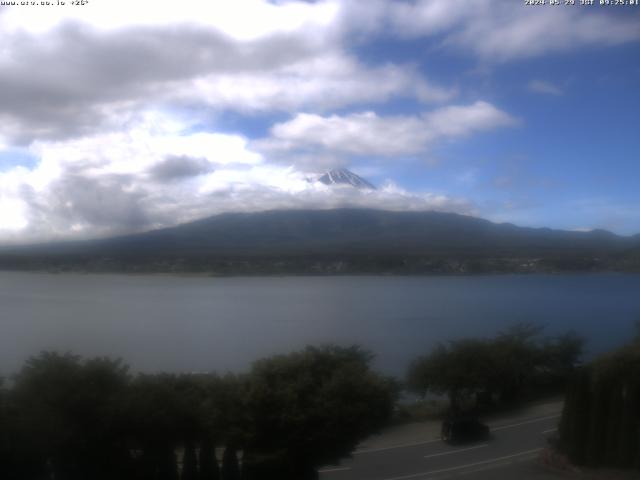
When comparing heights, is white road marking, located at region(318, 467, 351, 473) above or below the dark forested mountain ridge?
below

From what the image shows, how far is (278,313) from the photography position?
50219mm

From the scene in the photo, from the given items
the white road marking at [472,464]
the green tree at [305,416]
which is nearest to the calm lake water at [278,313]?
the green tree at [305,416]

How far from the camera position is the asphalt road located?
13562 millimetres

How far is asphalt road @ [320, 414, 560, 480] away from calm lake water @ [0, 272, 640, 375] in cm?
899

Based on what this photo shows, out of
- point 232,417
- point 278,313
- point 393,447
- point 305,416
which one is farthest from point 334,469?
point 278,313

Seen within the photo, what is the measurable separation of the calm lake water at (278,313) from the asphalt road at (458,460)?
899 centimetres

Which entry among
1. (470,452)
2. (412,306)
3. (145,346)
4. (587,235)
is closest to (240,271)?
(412,306)

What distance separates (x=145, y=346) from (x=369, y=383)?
75.8 feet

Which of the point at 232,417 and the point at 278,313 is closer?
the point at 232,417

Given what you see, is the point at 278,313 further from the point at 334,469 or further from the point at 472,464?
the point at 472,464

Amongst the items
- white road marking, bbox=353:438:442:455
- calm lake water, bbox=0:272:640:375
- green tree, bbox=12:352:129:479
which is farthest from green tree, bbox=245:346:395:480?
calm lake water, bbox=0:272:640:375

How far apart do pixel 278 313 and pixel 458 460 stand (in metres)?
35.9

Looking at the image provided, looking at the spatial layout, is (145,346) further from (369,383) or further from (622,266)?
(622,266)

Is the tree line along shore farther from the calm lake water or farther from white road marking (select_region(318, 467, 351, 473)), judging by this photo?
the calm lake water
